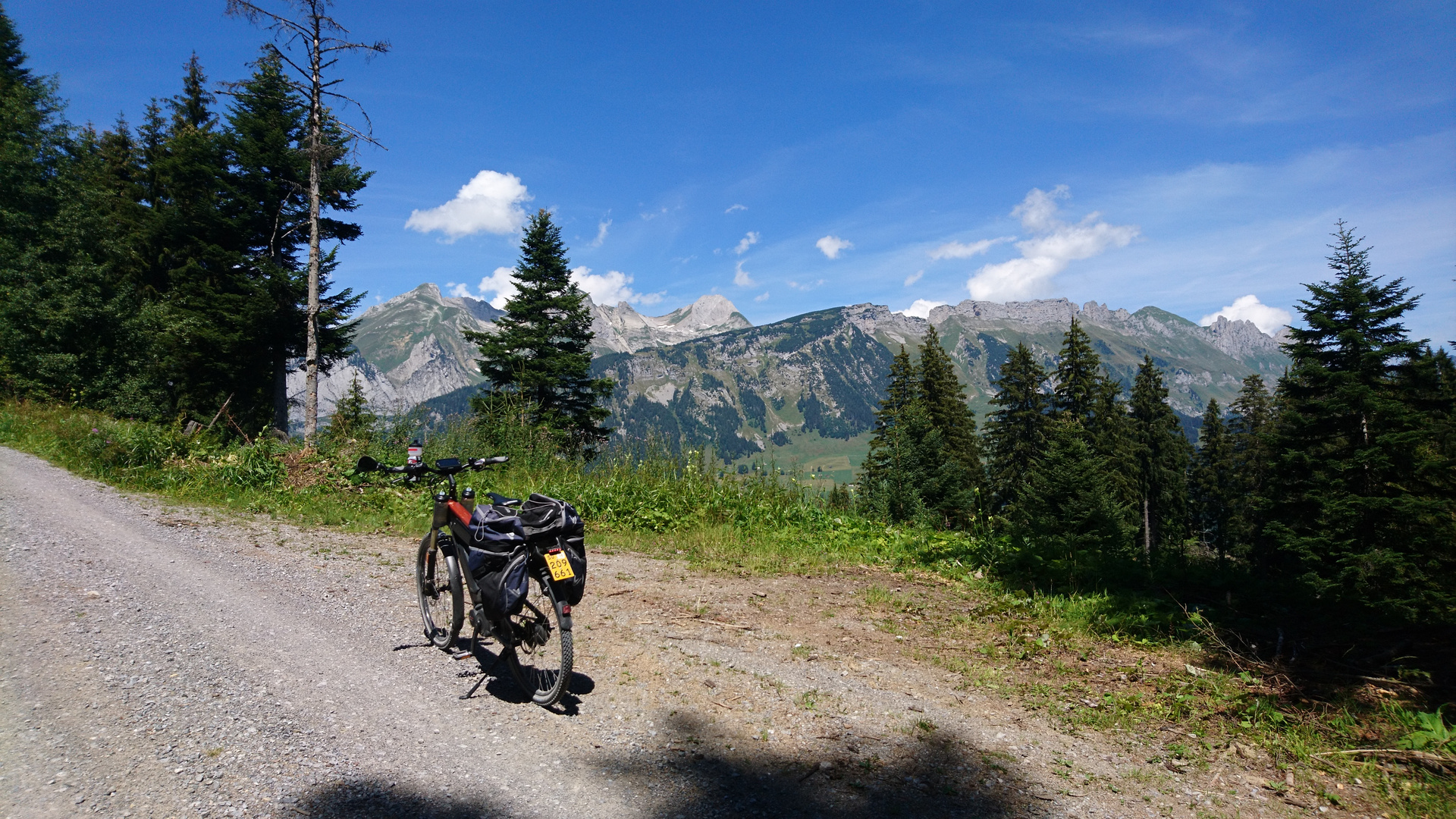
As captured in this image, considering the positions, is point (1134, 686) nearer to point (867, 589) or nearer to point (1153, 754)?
point (1153, 754)

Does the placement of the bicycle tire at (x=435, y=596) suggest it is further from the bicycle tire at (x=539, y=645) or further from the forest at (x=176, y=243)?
the forest at (x=176, y=243)

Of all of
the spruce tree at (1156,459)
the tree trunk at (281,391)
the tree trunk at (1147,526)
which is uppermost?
the tree trunk at (281,391)

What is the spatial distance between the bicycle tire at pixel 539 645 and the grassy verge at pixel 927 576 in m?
3.00

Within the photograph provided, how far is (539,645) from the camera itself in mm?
4145

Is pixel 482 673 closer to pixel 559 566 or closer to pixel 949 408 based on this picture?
pixel 559 566

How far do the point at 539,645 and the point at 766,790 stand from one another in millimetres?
1733

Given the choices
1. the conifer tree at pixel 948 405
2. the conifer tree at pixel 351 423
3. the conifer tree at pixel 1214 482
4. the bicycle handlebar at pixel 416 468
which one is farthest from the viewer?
the conifer tree at pixel 1214 482

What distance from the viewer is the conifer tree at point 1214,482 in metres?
55.6

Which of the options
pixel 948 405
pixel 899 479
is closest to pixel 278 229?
pixel 899 479

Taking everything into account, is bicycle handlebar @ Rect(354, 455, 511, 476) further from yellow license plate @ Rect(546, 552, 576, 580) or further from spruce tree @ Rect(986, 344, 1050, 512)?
spruce tree @ Rect(986, 344, 1050, 512)

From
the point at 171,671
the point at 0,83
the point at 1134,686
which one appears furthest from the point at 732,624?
Result: the point at 0,83

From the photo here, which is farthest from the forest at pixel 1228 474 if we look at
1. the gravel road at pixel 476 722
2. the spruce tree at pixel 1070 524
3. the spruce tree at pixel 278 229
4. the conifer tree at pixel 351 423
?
the spruce tree at pixel 278 229

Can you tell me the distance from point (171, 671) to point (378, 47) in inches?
580

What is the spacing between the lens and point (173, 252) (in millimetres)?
25891
